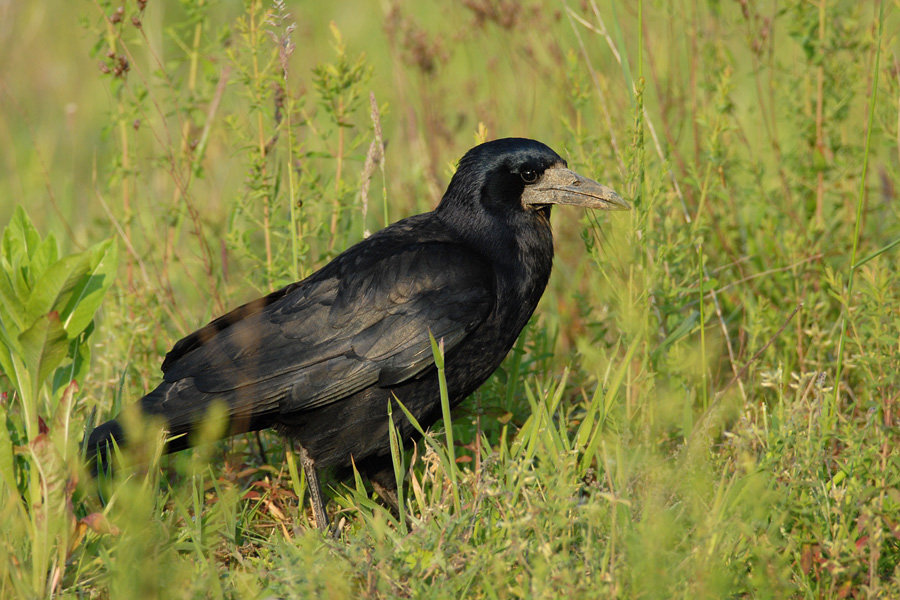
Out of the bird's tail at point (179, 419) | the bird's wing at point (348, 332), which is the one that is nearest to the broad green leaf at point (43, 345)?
the bird's tail at point (179, 419)

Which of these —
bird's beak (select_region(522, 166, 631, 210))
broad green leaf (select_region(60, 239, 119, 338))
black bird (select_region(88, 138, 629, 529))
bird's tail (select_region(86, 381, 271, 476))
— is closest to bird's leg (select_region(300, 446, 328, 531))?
black bird (select_region(88, 138, 629, 529))

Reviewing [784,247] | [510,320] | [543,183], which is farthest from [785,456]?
[784,247]

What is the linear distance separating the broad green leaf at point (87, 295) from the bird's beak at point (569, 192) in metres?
1.63

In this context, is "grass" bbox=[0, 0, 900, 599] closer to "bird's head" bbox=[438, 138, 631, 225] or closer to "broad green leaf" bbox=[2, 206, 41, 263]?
"broad green leaf" bbox=[2, 206, 41, 263]

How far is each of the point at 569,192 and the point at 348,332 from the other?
3.30ft

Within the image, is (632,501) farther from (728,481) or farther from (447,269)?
(447,269)

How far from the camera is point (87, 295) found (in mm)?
2725

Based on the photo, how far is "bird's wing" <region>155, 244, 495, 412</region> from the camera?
3.29 m

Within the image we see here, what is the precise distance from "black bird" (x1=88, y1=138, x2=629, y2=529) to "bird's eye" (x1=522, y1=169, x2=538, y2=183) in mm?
121

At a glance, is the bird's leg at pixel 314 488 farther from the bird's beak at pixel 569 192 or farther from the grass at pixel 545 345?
the bird's beak at pixel 569 192

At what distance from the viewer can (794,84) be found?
425cm

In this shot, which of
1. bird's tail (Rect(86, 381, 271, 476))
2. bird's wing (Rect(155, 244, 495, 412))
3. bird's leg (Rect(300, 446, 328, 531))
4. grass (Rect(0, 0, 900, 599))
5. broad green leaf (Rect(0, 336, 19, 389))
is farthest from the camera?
bird's leg (Rect(300, 446, 328, 531))

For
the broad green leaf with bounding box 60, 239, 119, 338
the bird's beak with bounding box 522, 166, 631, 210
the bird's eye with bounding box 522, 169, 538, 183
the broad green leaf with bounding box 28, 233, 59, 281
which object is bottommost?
the bird's beak with bounding box 522, 166, 631, 210

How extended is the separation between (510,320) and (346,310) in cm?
60
